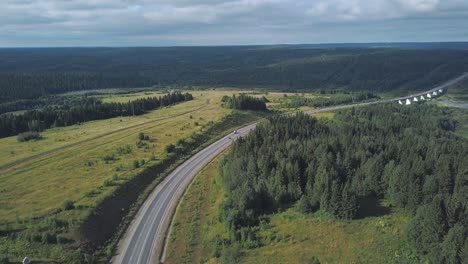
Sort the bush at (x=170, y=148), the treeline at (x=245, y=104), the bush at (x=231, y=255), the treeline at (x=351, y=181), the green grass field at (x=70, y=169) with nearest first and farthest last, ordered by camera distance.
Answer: the treeline at (x=351, y=181) < the bush at (x=231, y=255) < the green grass field at (x=70, y=169) < the bush at (x=170, y=148) < the treeline at (x=245, y=104)

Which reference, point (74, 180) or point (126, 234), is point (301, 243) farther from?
point (74, 180)

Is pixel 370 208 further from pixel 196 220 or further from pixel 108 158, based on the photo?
pixel 108 158

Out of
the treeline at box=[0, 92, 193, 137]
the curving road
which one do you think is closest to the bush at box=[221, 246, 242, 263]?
the curving road

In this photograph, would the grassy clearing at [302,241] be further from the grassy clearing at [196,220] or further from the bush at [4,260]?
the bush at [4,260]

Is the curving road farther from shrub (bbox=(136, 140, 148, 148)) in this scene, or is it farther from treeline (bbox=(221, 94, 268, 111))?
treeline (bbox=(221, 94, 268, 111))

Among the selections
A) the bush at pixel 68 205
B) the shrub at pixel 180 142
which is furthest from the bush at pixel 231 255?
the shrub at pixel 180 142

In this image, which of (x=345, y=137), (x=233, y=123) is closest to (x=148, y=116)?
(x=233, y=123)

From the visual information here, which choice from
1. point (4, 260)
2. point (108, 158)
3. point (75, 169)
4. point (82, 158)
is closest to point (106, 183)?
point (75, 169)

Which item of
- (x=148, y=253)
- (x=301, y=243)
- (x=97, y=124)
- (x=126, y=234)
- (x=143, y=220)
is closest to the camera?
(x=301, y=243)
